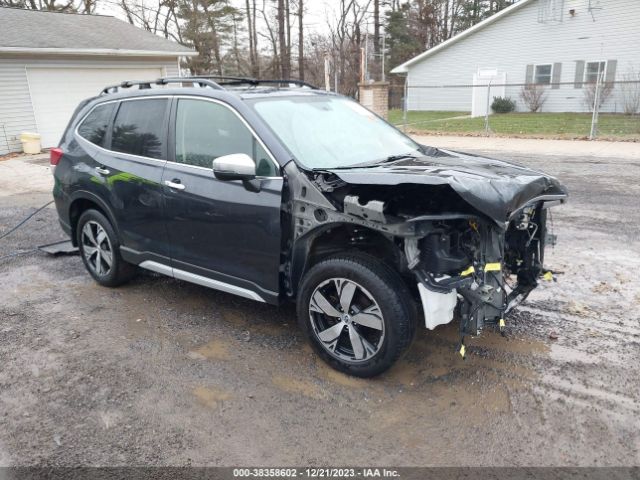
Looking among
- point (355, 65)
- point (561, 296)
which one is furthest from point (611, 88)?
point (561, 296)

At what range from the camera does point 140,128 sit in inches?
177

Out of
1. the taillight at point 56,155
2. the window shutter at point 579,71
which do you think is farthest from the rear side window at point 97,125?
the window shutter at point 579,71

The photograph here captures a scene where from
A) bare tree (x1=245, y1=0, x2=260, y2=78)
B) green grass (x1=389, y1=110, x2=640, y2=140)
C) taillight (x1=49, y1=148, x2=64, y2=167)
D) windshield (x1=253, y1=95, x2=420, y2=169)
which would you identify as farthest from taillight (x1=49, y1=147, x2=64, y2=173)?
bare tree (x1=245, y1=0, x2=260, y2=78)

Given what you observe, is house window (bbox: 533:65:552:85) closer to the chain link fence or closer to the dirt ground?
the chain link fence

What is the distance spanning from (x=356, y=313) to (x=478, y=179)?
1112 mm

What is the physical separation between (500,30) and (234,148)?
86.9ft

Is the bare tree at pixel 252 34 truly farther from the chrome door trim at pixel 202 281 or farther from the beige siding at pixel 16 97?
the chrome door trim at pixel 202 281

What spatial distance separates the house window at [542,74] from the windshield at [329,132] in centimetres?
2418

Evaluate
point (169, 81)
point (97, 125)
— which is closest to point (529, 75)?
point (169, 81)

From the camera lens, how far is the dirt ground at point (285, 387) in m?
2.81

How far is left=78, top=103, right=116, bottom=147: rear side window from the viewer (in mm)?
4848

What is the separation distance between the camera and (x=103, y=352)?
12.8 ft

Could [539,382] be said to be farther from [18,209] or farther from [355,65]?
[355,65]

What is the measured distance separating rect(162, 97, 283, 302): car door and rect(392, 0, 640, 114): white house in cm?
1905
